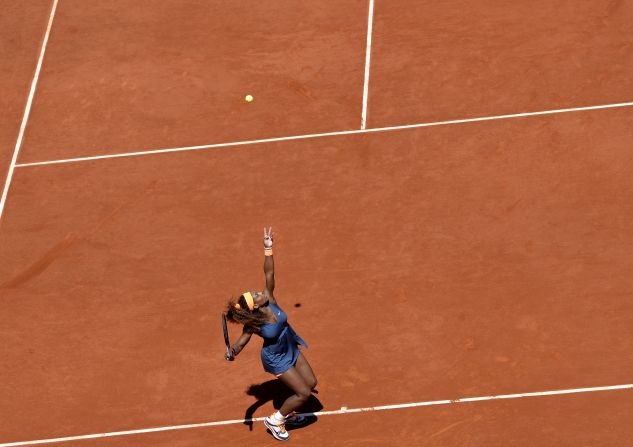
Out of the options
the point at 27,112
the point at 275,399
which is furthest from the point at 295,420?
the point at 27,112

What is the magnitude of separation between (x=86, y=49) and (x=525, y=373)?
11.2 metres

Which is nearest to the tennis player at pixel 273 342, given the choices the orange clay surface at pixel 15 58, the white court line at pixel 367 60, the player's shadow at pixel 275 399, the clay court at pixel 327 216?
the player's shadow at pixel 275 399

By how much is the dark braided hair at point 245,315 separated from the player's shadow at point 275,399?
1.80m

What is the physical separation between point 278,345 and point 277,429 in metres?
1.29

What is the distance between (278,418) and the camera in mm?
14812

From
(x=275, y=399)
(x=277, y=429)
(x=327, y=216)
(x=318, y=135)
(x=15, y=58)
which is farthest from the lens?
(x=15, y=58)

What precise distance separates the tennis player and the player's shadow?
1.20 ft

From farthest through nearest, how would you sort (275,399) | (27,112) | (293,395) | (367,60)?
(27,112)
(367,60)
(275,399)
(293,395)

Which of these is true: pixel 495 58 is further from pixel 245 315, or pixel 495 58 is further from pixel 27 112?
pixel 245 315

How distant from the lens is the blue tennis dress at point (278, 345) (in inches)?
556

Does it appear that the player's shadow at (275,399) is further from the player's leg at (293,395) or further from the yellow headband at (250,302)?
the yellow headband at (250,302)

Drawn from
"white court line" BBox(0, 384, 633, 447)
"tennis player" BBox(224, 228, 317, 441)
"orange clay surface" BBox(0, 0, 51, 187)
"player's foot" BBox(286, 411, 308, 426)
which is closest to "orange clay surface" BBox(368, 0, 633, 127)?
"white court line" BBox(0, 384, 633, 447)

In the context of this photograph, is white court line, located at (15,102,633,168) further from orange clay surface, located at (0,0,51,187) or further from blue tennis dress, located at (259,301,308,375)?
blue tennis dress, located at (259,301,308,375)

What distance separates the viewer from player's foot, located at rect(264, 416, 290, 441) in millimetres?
14891
